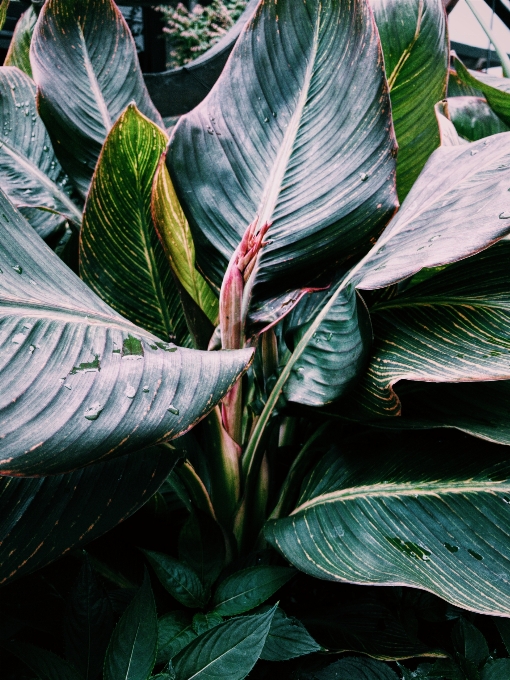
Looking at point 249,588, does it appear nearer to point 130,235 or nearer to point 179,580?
point 179,580

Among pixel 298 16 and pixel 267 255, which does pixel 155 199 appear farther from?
pixel 298 16

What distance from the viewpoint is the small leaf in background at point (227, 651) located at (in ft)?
1.54

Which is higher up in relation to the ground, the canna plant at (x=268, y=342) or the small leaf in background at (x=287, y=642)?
the canna plant at (x=268, y=342)

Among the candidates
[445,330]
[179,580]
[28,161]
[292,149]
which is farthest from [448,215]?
[28,161]

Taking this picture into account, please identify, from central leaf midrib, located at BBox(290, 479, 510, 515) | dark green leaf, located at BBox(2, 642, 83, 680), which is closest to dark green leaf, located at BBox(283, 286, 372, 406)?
central leaf midrib, located at BBox(290, 479, 510, 515)

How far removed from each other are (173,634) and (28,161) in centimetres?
82

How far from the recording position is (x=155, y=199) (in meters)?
0.65

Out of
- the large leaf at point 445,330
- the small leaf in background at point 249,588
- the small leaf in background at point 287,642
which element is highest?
the large leaf at point 445,330

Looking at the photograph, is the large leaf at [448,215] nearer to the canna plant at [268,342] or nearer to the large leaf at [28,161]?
the canna plant at [268,342]

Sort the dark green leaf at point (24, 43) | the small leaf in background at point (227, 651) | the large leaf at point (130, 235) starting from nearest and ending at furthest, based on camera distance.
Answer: the small leaf in background at point (227, 651)
the large leaf at point (130, 235)
the dark green leaf at point (24, 43)

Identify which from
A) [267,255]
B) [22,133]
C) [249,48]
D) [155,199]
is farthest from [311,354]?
[22,133]

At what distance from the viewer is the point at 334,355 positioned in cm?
61

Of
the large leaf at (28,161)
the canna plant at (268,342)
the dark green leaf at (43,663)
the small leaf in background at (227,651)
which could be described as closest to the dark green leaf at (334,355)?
the canna plant at (268,342)

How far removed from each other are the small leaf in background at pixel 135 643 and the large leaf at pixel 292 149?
362mm
